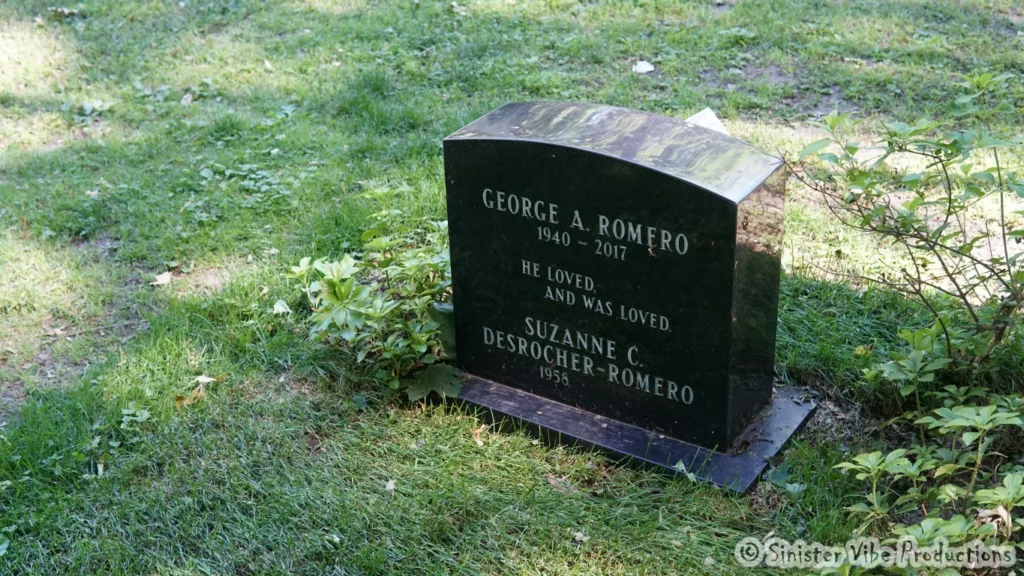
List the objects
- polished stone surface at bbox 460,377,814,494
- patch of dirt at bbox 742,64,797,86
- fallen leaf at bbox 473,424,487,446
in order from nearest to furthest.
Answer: polished stone surface at bbox 460,377,814,494
fallen leaf at bbox 473,424,487,446
patch of dirt at bbox 742,64,797,86

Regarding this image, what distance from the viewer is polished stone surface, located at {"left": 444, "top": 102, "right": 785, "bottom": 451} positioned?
299 centimetres

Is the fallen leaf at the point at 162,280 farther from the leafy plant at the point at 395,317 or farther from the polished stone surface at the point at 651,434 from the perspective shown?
the polished stone surface at the point at 651,434

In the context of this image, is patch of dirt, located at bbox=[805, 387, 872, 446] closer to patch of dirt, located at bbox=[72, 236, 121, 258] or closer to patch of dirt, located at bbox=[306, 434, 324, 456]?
patch of dirt, located at bbox=[306, 434, 324, 456]

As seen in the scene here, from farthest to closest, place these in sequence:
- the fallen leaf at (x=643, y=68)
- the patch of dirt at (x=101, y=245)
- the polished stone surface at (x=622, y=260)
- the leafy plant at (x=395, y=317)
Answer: the fallen leaf at (x=643, y=68) < the patch of dirt at (x=101, y=245) < the leafy plant at (x=395, y=317) < the polished stone surface at (x=622, y=260)

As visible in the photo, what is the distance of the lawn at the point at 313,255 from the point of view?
3029 mm

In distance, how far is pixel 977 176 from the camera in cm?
293

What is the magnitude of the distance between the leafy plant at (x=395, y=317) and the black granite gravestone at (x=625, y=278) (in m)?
0.16

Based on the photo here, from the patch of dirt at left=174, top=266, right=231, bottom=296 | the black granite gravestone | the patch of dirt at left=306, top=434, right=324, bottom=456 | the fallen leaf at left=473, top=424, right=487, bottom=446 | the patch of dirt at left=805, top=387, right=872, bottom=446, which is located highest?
the black granite gravestone

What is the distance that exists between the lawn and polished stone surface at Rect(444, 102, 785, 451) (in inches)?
11.2

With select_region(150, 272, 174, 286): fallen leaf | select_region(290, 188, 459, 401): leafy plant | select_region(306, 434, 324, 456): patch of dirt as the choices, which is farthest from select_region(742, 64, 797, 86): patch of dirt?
select_region(306, 434, 324, 456): patch of dirt

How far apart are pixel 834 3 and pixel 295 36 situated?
414 cm

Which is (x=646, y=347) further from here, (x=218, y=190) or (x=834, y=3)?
(x=834, y=3)

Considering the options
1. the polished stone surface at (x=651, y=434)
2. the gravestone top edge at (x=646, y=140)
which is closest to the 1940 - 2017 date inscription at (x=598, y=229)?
the gravestone top edge at (x=646, y=140)

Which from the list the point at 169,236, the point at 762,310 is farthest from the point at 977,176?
the point at 169,236
